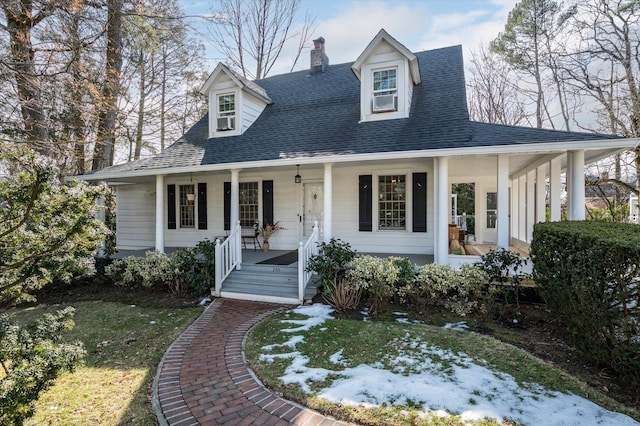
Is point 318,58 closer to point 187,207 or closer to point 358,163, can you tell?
point 358,163

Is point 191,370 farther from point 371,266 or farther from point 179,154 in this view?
point 179,154

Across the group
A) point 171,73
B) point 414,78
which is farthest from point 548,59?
point 171,73

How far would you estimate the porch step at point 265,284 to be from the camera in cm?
694

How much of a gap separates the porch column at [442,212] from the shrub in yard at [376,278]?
128 cm

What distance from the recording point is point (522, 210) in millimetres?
10859

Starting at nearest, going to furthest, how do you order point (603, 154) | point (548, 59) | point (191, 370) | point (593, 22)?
point (191, 370), point (603, 154), point (593, 22), point (548, 59)

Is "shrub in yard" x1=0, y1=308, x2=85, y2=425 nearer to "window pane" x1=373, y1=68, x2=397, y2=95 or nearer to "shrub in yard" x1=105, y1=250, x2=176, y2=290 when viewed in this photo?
"shrub in yard" x1=105, y1=250, x2=176, y2=290

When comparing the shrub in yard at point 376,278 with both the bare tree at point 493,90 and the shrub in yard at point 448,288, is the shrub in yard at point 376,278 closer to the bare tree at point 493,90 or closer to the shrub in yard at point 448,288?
the shrub in yard at point 448,288

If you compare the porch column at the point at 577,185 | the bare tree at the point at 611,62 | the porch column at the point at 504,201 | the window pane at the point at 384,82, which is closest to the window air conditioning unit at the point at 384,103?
the window pane at the point at 384,82

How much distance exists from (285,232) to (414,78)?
6.09 meters

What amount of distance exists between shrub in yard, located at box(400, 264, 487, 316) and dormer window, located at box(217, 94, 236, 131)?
760cm

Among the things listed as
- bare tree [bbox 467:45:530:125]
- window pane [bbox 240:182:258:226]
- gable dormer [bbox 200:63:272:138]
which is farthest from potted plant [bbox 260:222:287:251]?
bare tree [bbox 467:45:530:125]

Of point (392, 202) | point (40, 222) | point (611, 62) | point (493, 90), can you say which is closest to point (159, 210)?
point (40, 222)

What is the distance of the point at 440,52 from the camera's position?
36.8 ft
